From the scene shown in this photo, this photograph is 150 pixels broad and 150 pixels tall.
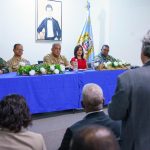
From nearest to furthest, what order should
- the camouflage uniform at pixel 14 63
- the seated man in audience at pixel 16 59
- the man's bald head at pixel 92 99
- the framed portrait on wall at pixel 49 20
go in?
the man's bald head at pixel 92 99
the camouflage uniform at pixel 14 63
the seated man in audience at pixel 16 59
the framed portrait on wall at pixel 49 20

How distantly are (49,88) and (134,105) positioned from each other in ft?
10.5

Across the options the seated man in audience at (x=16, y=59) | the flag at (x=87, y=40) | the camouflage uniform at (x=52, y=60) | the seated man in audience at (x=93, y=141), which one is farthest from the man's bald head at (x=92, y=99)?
the flag at (x=87, y=40)

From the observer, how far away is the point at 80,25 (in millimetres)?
7566

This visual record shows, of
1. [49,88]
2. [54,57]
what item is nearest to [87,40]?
[54,57]

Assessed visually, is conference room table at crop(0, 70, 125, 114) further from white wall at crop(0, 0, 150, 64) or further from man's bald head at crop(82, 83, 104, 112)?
man's bald head at crop(82, 83, 104, 112)

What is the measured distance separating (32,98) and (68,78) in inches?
26.2

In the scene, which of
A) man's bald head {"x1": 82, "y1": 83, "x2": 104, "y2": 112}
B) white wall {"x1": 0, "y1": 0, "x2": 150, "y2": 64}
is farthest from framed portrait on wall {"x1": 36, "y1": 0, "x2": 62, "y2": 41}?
man's bald head {"x1": 82, "y1": 83, "x2": 104, "y2": 112}

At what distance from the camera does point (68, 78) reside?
5.10 m

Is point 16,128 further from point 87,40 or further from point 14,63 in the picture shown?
point 87,40

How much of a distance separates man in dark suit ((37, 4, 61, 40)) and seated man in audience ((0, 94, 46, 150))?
5.08m

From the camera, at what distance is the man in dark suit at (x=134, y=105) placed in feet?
5.88

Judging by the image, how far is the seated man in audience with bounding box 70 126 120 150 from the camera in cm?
85

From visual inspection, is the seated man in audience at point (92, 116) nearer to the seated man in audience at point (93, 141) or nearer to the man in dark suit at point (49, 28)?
the seated man in audience at point (93, 141)

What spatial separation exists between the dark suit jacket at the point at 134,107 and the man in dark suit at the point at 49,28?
5215 mm
